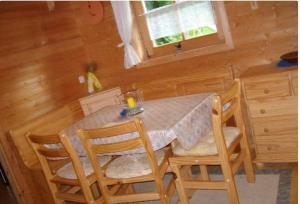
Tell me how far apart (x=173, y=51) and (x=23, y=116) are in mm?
1656

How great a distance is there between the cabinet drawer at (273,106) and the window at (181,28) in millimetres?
753

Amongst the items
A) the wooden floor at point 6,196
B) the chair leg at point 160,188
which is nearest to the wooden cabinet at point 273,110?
the chair leg at point 160,188

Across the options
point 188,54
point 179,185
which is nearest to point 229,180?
point 179,185

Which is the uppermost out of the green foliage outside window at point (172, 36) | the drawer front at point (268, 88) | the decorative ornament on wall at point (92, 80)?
the green foliage outside window at point (172, 36)

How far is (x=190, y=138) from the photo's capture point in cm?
209

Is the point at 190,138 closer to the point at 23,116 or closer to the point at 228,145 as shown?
the point at 228,145

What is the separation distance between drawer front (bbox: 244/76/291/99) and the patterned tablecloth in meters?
0.37

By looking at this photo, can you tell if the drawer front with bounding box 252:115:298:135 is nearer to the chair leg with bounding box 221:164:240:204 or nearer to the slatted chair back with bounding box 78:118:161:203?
the chair leg with bounding box 221:164:240:204

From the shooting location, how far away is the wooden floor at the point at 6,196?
3311mm

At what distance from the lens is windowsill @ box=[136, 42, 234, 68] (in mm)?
3146

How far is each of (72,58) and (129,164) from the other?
1929mm

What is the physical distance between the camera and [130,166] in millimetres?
2166

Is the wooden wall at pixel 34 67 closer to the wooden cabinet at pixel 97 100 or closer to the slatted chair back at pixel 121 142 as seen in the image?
the wooden cabinet at pixel 97 100

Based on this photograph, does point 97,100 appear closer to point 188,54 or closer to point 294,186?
point 188,54
